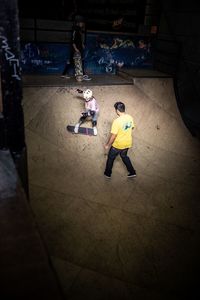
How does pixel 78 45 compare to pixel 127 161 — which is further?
pixel 78 45

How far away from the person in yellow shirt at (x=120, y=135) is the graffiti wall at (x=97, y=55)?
588 cm

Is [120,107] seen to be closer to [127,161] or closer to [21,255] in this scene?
[127,161]

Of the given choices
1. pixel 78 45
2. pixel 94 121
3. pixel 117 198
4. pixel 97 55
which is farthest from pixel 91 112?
pixel 97 55

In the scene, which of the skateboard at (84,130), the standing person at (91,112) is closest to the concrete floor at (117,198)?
the skateboard at (84,130)

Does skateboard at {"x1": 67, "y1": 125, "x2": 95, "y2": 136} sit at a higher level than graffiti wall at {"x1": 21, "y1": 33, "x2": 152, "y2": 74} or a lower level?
lower

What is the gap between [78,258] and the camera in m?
4.25

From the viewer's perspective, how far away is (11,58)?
3.45 m

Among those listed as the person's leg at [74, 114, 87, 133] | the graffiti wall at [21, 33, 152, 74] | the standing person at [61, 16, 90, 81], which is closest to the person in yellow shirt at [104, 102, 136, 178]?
Result: the person's leg at [74, 114, 87, 133]

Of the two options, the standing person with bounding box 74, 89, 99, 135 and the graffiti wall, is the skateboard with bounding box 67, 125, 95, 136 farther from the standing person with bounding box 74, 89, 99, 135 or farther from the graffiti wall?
the graffiti wall

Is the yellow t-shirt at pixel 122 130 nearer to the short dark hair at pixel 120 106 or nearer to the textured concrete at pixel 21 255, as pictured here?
the short dark hair at pixel 120 106

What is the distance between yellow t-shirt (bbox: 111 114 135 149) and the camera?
586 centimetres

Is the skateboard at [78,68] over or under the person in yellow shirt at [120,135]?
over

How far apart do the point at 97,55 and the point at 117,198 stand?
7.46m

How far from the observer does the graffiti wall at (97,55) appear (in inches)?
411
